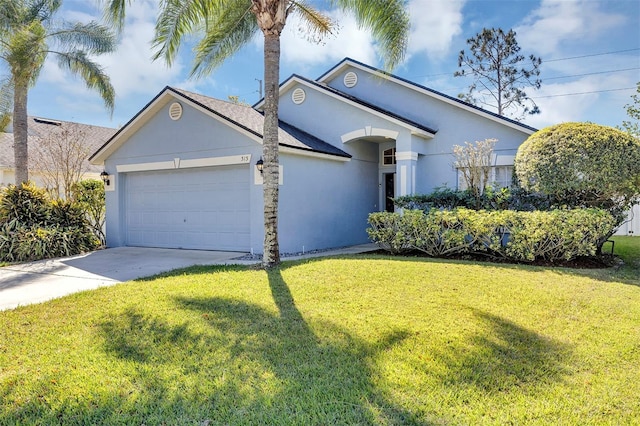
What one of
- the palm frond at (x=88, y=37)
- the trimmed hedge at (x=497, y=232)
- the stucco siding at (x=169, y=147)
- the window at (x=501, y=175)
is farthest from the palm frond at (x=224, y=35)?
the window at (x=501, y=175)

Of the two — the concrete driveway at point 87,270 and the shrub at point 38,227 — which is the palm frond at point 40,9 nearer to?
the shrub at point 38,227

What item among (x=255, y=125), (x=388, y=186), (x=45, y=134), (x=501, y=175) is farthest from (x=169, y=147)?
(x=45, y=134)

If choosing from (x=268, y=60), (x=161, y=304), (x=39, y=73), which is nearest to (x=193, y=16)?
(x=268, y=60)

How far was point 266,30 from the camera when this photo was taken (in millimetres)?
9477

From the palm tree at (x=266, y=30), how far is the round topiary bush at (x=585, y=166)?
447 centimetres

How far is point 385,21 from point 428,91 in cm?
475

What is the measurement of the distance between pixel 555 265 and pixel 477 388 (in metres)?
7.20

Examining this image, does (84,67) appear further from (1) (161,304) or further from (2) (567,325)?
(2) (567,325)

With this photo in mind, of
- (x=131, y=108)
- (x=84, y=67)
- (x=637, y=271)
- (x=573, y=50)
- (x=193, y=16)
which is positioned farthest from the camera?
(x=573, y=50)

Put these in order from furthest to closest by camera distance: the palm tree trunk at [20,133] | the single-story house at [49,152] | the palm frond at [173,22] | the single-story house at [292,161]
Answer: the single-story house at [49,152]
the palm tree trunk at [20,133]
the single-story house at [292,161]
the palm frond at [173,22]

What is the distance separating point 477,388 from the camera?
3.85 m

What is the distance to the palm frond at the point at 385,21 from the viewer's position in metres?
10.3

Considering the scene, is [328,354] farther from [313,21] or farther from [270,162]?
[313,21]

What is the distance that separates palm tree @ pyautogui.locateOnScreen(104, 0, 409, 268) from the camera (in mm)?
→ 9312
